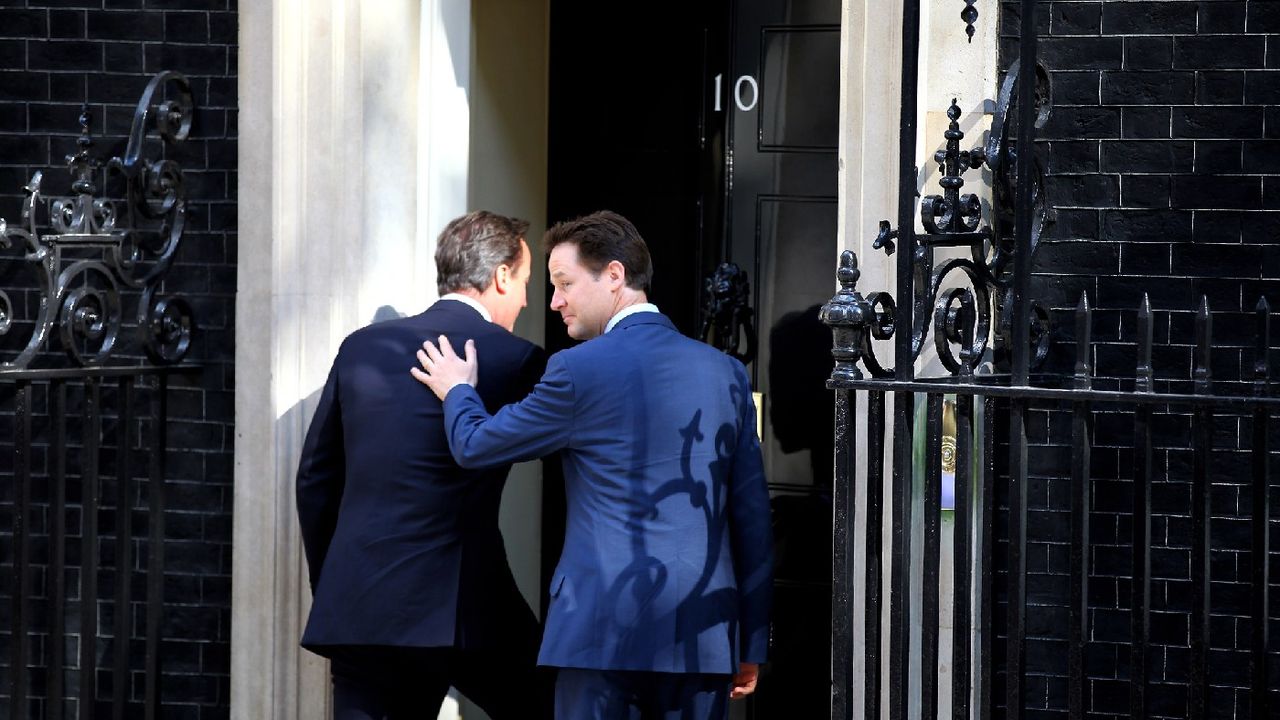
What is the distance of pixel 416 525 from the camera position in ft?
14.0

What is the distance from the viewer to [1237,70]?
461 centimetres

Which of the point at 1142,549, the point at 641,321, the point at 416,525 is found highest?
the point at 641,321

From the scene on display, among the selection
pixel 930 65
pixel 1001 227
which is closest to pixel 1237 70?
pixel 930 65

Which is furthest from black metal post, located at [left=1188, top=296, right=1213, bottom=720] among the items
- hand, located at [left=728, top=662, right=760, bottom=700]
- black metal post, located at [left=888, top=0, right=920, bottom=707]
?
hand, located at [left=728, top=662, right=760, bottom=700]

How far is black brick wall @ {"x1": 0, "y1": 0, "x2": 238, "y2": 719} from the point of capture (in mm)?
5199

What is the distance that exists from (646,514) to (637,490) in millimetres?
60

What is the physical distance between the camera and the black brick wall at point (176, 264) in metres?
5.20

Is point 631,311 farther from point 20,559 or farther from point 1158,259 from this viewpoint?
point 20,559

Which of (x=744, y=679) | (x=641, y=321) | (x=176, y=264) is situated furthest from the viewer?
(x=176, y=264)

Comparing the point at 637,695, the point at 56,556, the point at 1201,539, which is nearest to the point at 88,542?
the point at 56,556

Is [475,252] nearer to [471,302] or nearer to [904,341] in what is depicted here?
[471,302]

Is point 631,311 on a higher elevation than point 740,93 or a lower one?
lower

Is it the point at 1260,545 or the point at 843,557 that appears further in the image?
the point at 843,557

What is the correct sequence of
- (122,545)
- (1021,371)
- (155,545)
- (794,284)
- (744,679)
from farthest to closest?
1. (794,284)
2. (155,545)
3. (122,545)
4. (744,679)
5. (1021,371)
